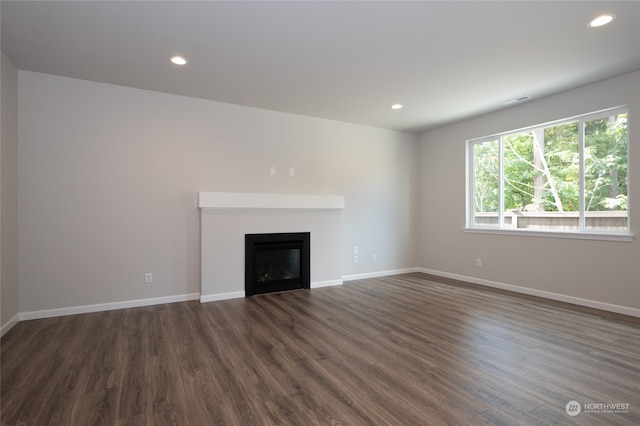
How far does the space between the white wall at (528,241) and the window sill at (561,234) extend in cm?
5

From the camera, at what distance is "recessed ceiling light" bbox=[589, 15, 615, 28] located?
2.46 metres

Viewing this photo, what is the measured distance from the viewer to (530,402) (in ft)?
6.05

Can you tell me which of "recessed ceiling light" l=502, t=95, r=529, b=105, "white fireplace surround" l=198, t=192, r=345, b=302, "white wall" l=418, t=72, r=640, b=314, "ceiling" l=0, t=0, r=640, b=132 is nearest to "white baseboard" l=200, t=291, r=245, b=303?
"white fireplace surround" l=198, t=192, r=345, b=302

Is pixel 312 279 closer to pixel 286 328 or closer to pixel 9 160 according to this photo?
pixel 286 328

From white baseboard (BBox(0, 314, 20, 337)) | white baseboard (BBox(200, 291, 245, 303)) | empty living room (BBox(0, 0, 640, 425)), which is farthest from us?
white baseboard (BBox(200, 291, 245, 303))

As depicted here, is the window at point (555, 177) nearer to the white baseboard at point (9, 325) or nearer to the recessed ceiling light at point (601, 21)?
the recessed ceiling light at point (601, 21)

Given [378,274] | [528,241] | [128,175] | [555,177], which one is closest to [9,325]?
[128,175]

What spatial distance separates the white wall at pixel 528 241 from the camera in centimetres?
348

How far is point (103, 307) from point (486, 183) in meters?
5.65

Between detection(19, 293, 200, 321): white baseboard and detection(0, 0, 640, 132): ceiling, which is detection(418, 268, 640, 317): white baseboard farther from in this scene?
detection(19, 293, 200, 321): white baseboard

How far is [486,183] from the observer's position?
513cm

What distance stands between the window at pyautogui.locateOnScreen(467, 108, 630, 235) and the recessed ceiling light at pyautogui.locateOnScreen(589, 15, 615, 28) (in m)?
1.63

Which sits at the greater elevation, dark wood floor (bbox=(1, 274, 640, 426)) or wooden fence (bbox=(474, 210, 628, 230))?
wooden fence (bbox=(474, 210, 628, 230))

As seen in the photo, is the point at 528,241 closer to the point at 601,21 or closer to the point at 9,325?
the point at 601,21
